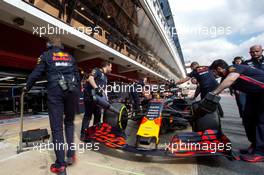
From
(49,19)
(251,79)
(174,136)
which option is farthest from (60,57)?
(49,19)

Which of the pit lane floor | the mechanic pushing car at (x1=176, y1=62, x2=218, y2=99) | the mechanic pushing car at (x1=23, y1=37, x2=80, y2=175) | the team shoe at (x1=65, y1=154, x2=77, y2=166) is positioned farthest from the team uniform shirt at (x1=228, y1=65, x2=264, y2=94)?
the team shoe at (x1=65, y1=154, x2=77, y2=166)

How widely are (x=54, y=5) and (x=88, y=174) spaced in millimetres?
6009

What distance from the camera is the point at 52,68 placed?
2264 mm

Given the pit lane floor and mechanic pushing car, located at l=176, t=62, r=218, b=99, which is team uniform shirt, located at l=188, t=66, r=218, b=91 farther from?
the pit lane floor

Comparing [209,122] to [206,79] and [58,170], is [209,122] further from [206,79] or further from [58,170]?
[58,170]

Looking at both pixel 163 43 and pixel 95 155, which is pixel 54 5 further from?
pixel 163 43

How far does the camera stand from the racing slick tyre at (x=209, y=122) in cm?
244

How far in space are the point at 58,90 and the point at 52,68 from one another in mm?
296

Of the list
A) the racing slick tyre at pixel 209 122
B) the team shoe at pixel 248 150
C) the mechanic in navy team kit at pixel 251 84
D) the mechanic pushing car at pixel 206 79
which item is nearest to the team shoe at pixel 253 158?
the mechanic in navy team kit at pixel 251 84

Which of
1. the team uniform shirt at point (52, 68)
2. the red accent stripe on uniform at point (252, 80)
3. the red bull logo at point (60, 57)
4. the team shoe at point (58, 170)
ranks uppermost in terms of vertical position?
the red bull logo at point (60, 57)

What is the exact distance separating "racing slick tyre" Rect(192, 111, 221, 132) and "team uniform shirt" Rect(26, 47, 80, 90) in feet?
6.15

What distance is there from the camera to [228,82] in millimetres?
2281

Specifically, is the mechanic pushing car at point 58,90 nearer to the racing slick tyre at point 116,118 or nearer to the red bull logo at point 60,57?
the red bull logo at point 60,57

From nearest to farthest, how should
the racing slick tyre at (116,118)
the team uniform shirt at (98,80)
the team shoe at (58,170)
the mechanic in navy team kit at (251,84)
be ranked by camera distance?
the team shoe at (58,170)
the mechanic in navy team kit at (251,84)
the racing slick tyre at (116,118)
the team uniform shirt at (98,80)
